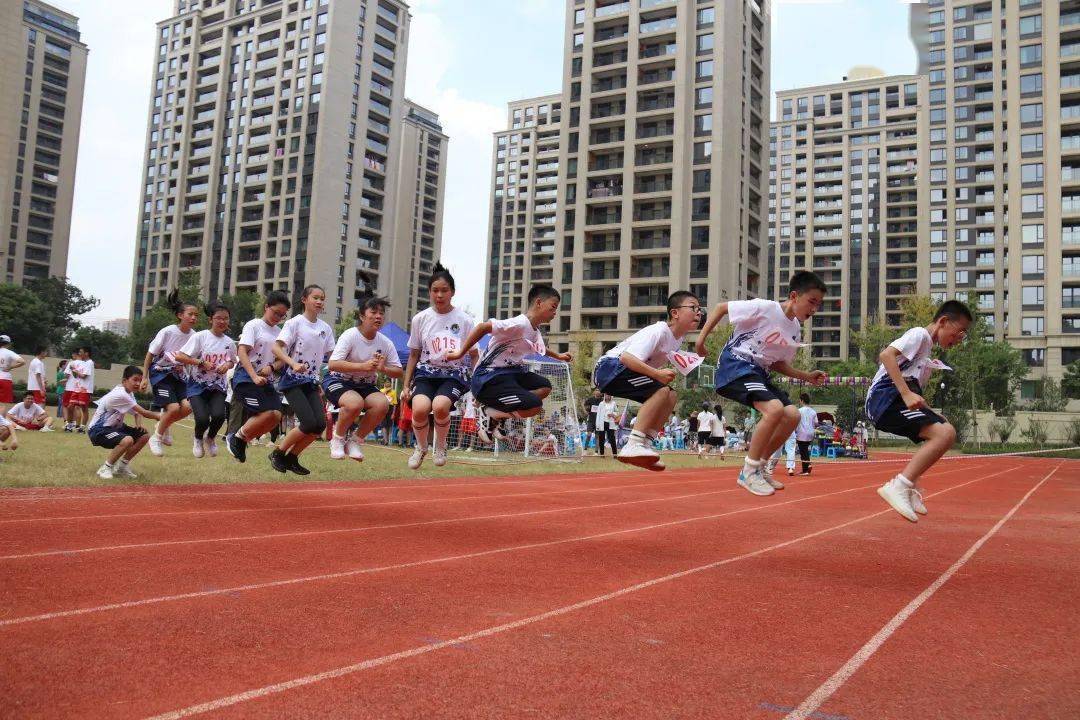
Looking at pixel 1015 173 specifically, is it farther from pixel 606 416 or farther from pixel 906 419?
pixel 906 419

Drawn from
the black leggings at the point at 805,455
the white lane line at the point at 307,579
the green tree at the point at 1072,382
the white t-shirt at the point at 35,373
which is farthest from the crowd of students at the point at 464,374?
the green tree at the point at 1072,382

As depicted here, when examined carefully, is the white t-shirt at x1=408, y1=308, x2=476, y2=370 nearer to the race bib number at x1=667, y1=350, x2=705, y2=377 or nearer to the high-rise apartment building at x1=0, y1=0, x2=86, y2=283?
the race bib number at x1=667, y1=350, x2=705, y2=377

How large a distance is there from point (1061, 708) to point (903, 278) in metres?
102

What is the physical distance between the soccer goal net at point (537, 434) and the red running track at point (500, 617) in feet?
34.6

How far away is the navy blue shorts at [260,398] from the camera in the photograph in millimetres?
8867

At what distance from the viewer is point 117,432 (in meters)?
9.55

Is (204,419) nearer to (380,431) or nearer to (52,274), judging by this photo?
(380,431)

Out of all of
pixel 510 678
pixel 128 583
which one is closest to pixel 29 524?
pixel 128 583

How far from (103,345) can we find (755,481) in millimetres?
73584

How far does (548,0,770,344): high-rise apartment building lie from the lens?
200 feet

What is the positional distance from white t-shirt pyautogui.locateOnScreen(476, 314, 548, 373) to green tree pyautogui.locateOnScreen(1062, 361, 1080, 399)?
61233 millimetres

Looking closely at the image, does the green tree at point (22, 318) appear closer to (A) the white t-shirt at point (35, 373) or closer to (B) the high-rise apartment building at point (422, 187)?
(B) the high-rise apartment building at point (422, 187)

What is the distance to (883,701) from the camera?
3256 millimetres

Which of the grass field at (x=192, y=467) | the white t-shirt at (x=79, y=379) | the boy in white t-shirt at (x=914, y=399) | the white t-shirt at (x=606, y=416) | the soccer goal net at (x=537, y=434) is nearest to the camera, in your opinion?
the boy in white t-shirt at (x=914, y=399)
